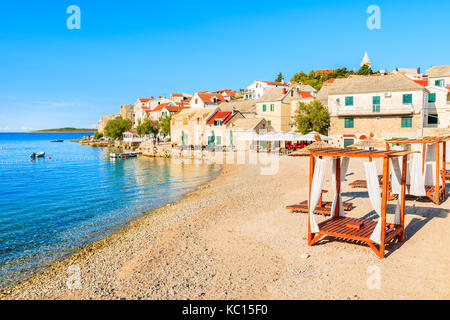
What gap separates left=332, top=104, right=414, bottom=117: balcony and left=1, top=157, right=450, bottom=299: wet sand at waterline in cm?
2521

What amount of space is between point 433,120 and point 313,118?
13.2 m

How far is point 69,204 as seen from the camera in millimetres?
19703

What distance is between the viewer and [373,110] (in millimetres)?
36375

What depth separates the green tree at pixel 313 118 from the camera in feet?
131

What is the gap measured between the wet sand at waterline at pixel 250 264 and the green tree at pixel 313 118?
2756cm

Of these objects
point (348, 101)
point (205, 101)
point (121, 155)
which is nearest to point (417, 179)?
point (348, 101)

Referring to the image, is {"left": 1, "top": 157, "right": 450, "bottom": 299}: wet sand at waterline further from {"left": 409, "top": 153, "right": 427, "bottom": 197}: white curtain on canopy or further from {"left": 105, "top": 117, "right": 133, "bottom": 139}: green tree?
{"left": 105, "top": 117, "right": 133, "bottom": 139}: green tree

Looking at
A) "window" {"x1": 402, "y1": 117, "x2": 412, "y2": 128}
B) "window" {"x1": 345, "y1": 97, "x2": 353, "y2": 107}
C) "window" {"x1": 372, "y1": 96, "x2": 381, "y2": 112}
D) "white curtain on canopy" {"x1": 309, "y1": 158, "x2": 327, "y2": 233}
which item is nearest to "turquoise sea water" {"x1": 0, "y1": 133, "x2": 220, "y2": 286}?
"white curtain on canopy" {"x1": 309, "y1": 158, "x2": 327, "y2": 233}

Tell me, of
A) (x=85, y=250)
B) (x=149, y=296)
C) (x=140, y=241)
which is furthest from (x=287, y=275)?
(x=85, y=250)

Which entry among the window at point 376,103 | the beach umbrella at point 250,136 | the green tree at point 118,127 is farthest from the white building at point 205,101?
the window at point 376,103

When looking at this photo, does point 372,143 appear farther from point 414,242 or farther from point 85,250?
point 85,250

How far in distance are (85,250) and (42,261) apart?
1.34 m

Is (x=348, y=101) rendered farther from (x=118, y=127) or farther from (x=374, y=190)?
(x=118, y=127)

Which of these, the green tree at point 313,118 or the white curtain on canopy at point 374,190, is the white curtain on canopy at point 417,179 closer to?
the white curtain on canopy at point 374,190
